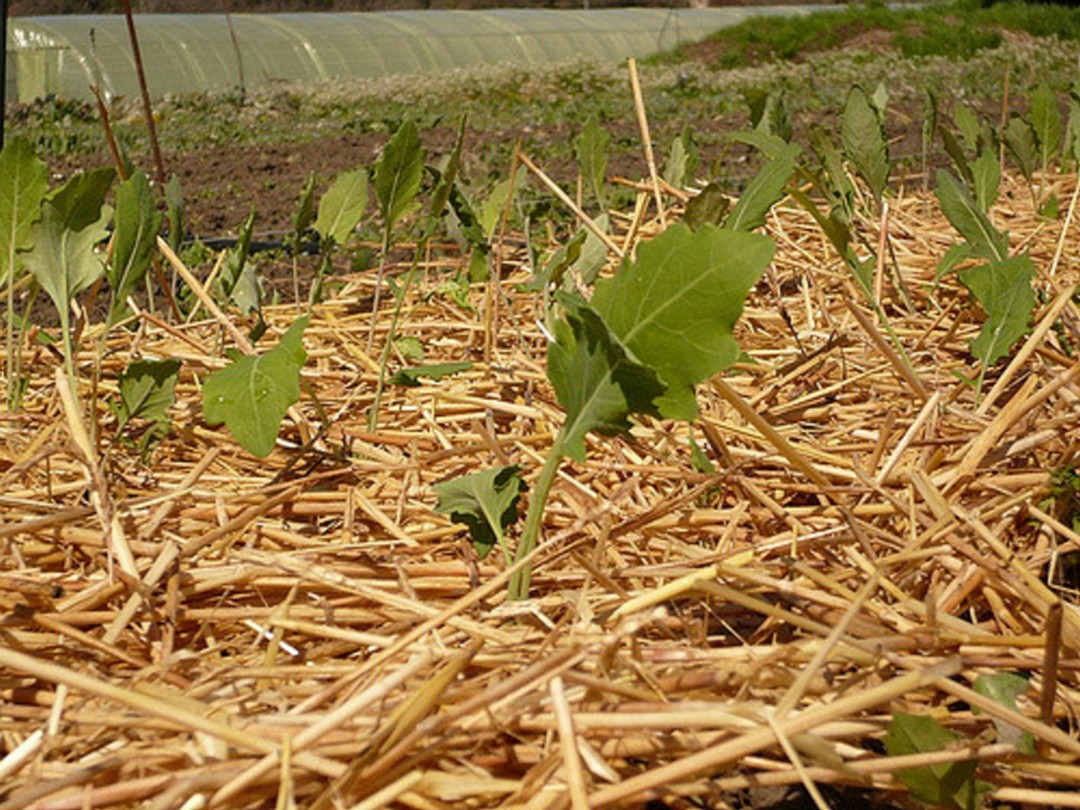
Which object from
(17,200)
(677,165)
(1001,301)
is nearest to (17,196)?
(17,200)

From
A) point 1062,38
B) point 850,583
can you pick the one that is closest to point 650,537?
point 850,583

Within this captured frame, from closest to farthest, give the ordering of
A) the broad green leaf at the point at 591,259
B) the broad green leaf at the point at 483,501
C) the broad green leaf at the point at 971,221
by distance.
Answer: the broad green leaf at the point at 483,501 < the broad green leaf at the point at 971,221 < the broad green leaf at the point at 591,259

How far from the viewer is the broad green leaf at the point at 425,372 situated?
143 cm

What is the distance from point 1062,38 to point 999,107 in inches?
183

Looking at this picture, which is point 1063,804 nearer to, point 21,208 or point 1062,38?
point 21,208

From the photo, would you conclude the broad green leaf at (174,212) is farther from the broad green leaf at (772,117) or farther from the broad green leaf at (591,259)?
the broad green leaf at (772,117)

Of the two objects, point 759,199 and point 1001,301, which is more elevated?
point 759,199

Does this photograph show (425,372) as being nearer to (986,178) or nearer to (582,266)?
(582,266)

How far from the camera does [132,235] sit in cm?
139

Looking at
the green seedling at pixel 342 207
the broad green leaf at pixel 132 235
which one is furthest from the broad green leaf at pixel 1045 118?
the broad green leaf at pixel 132 235

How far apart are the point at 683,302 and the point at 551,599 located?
0.78ft

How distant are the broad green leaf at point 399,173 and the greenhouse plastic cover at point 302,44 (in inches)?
215

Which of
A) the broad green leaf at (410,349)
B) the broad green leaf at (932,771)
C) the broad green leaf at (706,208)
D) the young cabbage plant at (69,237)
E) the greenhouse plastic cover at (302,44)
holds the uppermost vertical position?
the young cabbage plant at (69,237)

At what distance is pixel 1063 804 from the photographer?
823 mm
